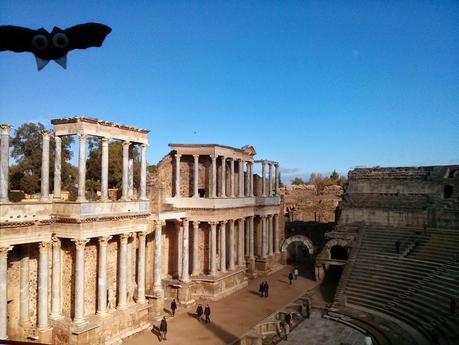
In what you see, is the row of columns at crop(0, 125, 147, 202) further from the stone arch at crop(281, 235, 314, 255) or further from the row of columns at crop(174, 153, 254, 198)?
the stone arch at crop(281, 235, 314, 255)

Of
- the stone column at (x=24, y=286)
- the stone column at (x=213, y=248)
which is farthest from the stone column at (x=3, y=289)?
the stone column at (x=213, y=248)

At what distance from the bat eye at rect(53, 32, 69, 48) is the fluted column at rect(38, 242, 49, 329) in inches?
590

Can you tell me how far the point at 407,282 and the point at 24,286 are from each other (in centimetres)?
1979

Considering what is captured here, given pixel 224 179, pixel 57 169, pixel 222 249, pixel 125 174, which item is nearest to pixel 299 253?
pixel 222 249

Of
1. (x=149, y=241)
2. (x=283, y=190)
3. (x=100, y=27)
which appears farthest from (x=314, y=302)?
(x=283, y=190)

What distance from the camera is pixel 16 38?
3463 millimetres

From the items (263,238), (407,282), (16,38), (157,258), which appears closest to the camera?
(16,38)

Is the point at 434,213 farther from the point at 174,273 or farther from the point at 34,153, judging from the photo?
the point at 34,153

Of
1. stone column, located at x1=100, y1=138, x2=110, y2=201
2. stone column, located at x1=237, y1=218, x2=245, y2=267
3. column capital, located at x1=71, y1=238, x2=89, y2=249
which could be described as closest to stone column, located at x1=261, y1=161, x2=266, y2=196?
stone column, located at x1=237, y1=218, x2=245, y2=267

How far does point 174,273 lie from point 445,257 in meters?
16.8

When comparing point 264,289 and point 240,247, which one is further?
point 240,247

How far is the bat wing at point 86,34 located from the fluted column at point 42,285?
49.3ft

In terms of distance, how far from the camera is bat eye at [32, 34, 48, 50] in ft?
11.5

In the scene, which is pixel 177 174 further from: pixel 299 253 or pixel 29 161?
pixel 299 253
